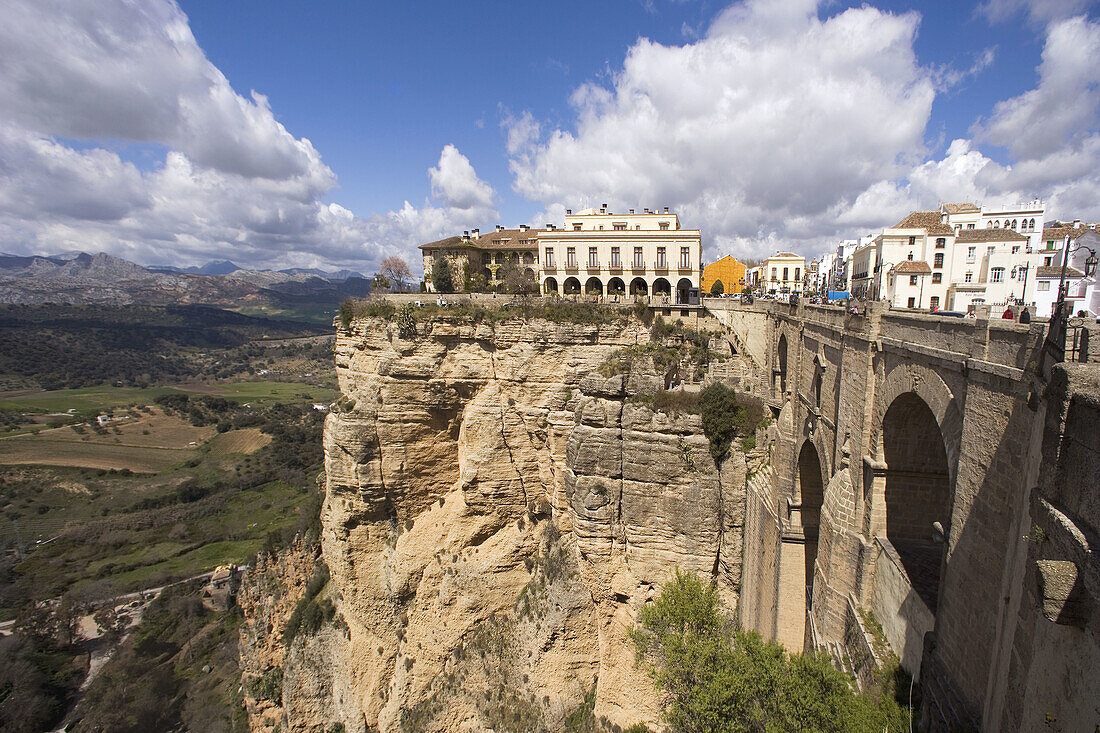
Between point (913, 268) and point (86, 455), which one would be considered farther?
point (86, 455)

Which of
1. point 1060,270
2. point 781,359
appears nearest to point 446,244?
point 781,359

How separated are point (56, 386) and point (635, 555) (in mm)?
147290

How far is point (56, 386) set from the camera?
105 meters

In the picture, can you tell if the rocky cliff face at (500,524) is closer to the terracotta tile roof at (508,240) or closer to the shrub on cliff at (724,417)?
the shrub on cliff at (724,417)

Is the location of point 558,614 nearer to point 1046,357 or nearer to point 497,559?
point 497,559

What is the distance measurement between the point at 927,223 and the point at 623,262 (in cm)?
1474

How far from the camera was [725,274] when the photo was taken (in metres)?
43.8

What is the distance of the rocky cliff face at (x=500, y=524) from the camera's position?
52.7 feet

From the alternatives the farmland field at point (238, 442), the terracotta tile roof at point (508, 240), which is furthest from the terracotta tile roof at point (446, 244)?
the farmland field at point (238, 442)

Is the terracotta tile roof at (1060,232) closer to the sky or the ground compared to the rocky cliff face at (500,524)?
closer to the sky

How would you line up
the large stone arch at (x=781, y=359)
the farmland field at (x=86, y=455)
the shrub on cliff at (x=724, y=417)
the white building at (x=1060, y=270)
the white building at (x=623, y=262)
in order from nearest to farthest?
1. the white building at (x=1060, y=270)
2. the shrub on cliff at (x=724, y=417)
3. the large stone arch at (x=781, y=359)
4. the white building at (x=623, y=262)
5. the farmland field at (x=86, y=455)

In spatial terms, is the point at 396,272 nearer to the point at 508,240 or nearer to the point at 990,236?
the point at 508,240

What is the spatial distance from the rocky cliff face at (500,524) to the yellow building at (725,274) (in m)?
27.2

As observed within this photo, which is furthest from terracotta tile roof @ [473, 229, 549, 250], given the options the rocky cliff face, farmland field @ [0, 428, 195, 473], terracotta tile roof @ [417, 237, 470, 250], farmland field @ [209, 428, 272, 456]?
farmland field @ [0, 428, 195, 473]
